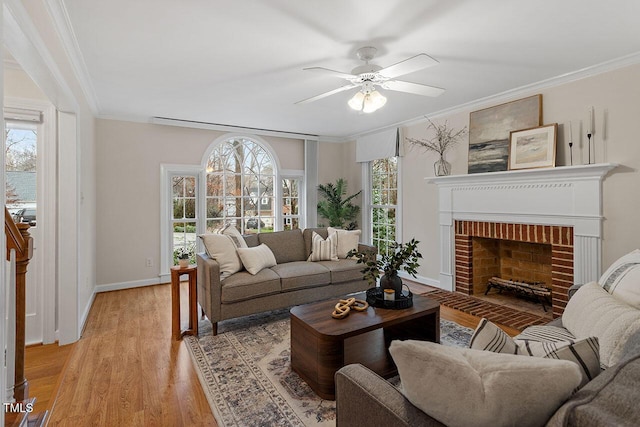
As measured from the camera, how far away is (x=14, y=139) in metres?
2.96

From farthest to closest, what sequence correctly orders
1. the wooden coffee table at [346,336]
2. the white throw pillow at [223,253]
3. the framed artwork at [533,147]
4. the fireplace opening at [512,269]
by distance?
the fireplace opening at [512,269] → the framed artwork at [533,147] → the white throw pillow at [223,253] → the wooden coffee table at [346,336]

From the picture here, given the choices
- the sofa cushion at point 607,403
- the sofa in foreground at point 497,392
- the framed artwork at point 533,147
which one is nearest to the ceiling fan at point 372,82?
the framed artwork at point 533,147

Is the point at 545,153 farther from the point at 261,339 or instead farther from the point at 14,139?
the point at 14,139

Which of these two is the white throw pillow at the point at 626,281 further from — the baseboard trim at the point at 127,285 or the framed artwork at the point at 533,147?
the baseboard trim at the point at 127,285

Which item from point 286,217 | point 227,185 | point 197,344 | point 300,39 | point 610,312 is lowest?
point 197,344

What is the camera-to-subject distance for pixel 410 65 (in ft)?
7.93

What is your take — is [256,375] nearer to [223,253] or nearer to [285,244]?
[223,253]

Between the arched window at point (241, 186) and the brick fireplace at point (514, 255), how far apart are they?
3174 mm

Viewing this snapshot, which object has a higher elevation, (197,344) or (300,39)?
(300,39)

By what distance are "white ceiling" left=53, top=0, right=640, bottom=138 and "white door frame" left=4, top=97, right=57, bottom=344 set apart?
715 millimetres

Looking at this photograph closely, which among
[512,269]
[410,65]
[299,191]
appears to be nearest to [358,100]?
[410,65]

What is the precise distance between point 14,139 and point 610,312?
177 inches

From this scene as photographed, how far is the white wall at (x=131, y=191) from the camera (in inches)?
179

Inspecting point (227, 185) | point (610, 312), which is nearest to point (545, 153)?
point (610, 312)
